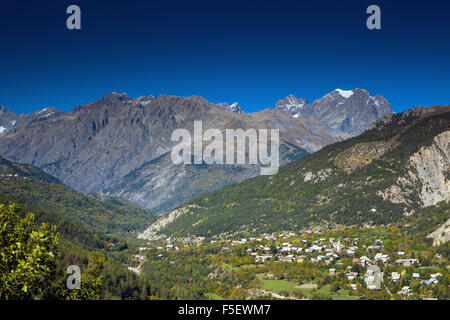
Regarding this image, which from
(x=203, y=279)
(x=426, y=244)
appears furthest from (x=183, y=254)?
(x=426, y=244)

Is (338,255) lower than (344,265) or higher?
higher

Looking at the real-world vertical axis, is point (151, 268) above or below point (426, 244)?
below

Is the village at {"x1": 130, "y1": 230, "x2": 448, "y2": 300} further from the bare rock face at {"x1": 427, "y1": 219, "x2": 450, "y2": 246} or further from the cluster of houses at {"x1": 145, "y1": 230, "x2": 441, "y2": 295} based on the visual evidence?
the bare rock face at {"x1": 427, "y1": 219, "x2": 450, "y2": 246}

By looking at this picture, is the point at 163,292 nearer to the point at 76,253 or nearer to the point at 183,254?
the point at 76,253

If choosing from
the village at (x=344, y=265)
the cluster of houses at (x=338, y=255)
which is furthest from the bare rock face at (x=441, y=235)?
the cluster of houses at (x=338, y=255)

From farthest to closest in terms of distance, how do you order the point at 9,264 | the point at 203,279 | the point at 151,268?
1. the point at 151,268
2. the point at 203,279
3. the point at 9,264
